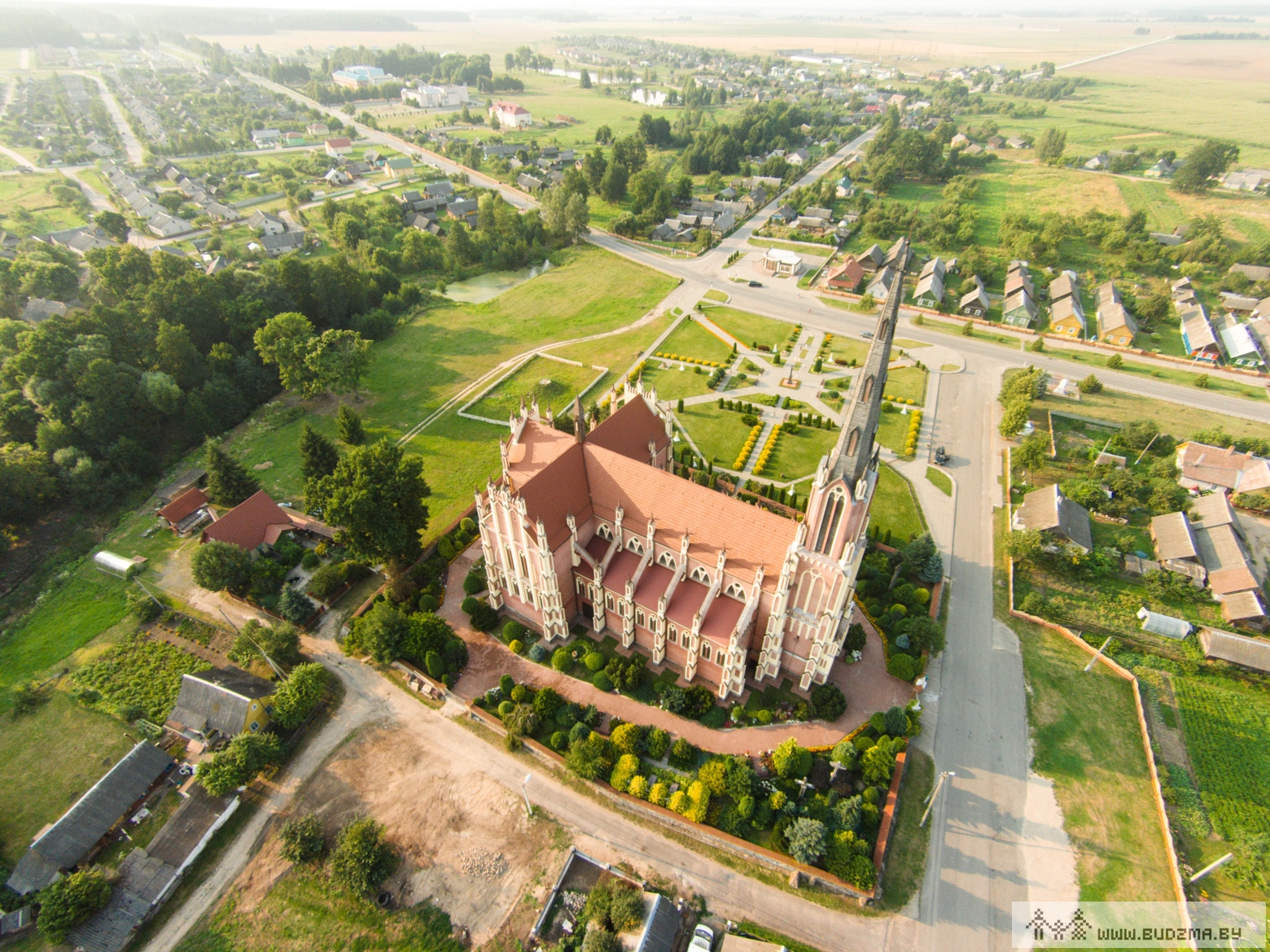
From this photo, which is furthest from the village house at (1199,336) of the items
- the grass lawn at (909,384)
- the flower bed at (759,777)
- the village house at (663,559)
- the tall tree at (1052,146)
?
the tall tree at (1052,146)

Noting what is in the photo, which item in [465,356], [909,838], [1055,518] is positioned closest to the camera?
[909,838]

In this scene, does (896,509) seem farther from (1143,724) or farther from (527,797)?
(527,797)

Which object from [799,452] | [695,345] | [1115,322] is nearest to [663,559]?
[799,452]

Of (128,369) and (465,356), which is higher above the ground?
(128,369)

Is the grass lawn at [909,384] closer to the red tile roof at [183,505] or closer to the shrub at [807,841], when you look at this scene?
the shrub at [807,841]

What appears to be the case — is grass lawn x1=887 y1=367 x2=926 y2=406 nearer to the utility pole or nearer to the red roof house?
the utility pole

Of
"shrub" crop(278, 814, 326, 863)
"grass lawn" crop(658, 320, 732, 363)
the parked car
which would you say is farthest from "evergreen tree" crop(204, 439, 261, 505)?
"grass lawn" crop(658, 320, 732, 363)

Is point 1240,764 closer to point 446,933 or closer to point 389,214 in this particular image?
point 446,933
